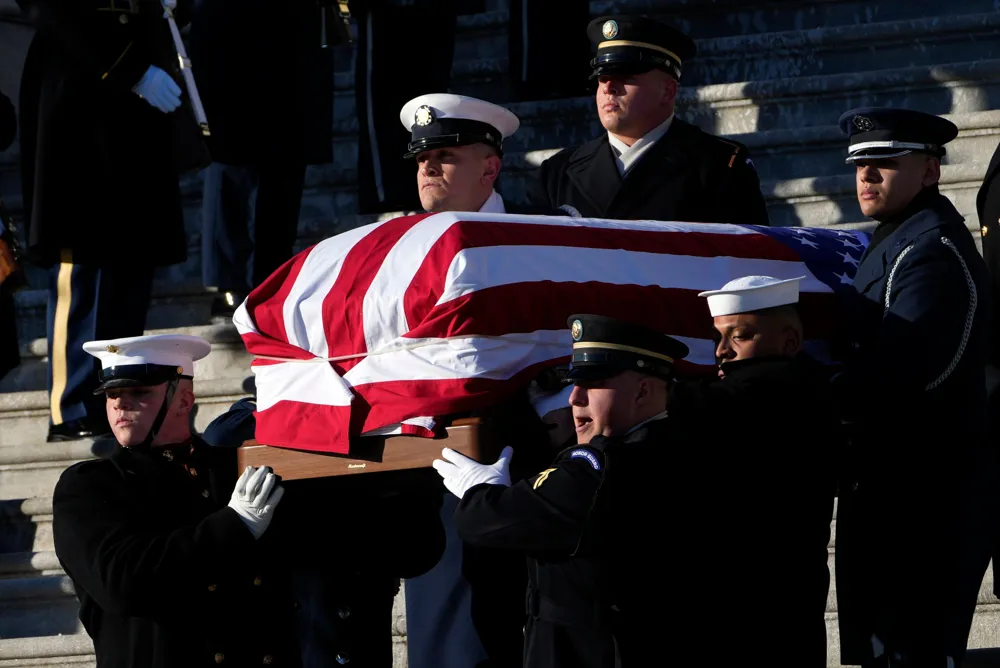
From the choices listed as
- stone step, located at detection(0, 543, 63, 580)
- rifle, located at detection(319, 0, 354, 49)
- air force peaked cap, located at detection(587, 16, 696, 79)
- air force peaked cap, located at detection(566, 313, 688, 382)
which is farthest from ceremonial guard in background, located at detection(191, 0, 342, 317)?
air force peaked cap, located at detection(566, 313, 688, 382)

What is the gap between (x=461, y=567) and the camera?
5.67 m

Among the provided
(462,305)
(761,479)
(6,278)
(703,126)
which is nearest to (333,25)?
(703,126)

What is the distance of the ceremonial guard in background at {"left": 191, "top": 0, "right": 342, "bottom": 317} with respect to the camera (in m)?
7.58

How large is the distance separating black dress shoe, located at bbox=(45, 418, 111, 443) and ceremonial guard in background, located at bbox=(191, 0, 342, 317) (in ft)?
2.43

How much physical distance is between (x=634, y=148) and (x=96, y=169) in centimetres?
236

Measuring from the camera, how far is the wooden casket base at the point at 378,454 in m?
4.91

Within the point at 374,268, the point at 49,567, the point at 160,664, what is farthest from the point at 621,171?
the point at 49,567

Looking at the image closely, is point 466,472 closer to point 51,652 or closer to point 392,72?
point 51,652

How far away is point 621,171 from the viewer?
600 centimetres

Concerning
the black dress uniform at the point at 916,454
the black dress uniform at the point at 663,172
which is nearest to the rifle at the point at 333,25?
the black dress uniform at the point at 663,172

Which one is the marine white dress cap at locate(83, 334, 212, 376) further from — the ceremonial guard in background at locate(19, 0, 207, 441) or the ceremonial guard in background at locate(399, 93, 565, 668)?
the ceremonial guard in background at locate(19, 0, 207, 441)

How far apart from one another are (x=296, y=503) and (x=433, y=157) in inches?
43.1

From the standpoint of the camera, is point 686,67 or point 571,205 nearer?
point 571,205

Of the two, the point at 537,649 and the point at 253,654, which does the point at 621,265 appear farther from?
the point at 253,654
